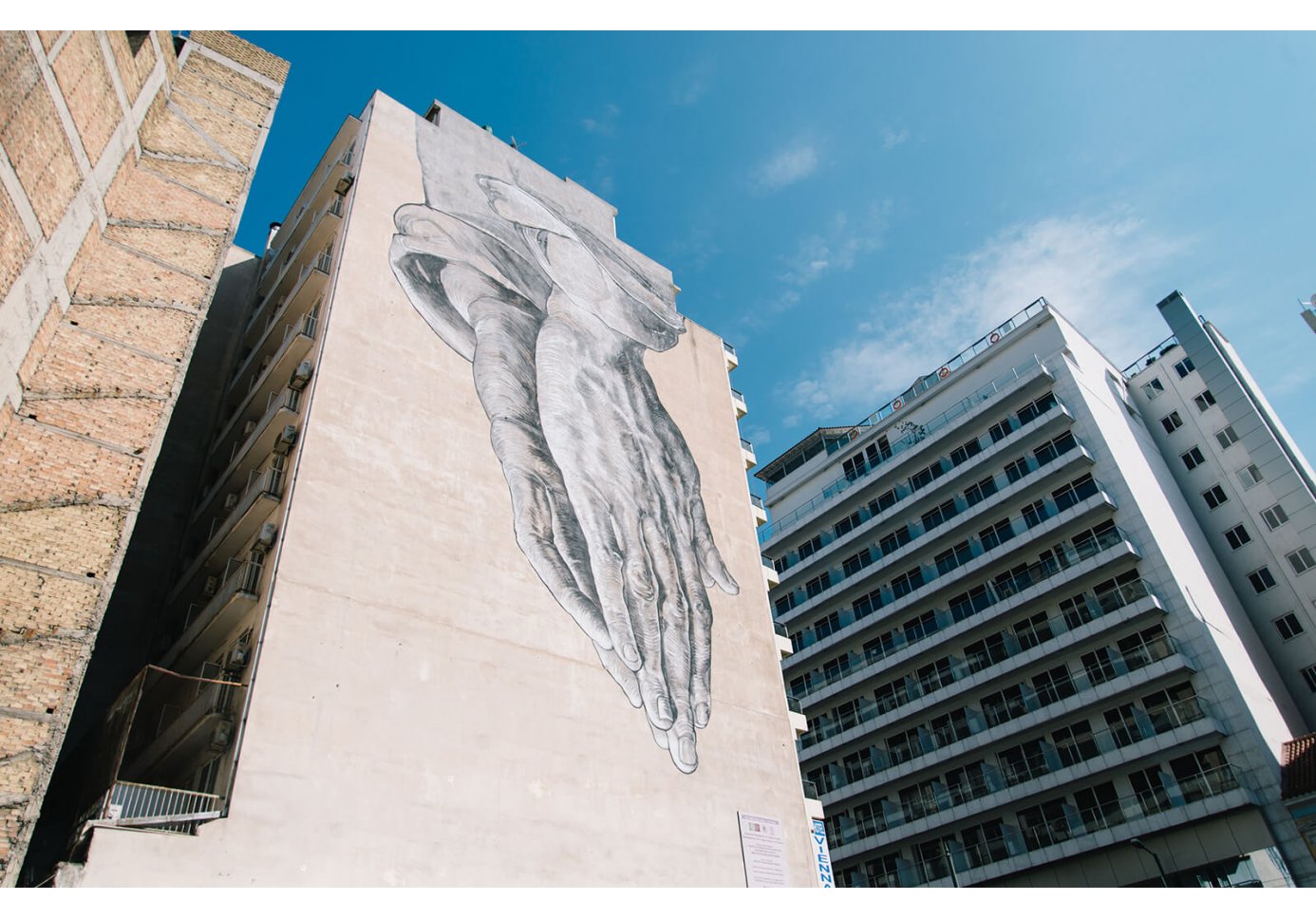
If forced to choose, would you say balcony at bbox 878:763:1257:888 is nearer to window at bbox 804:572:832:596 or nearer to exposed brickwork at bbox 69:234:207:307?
window at bbox 804:572:832:596

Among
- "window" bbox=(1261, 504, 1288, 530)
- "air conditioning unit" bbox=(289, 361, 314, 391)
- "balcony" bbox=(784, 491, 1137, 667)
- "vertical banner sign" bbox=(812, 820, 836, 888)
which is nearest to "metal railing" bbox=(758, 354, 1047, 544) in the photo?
"balcony" bbox=(784, 491, 1137, 667)

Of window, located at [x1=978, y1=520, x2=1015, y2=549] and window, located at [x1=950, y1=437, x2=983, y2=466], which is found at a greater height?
window, located at [x1=950, y1=437, x2=983, y2=466]

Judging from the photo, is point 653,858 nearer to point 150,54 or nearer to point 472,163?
point 150,54

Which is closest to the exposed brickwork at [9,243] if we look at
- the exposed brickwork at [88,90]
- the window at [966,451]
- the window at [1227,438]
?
the exposed brickwork at [88,90]

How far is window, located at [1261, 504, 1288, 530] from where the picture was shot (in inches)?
1818

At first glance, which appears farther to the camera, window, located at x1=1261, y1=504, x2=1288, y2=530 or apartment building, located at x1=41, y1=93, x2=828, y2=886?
window, located at x1=1261, y1=504, x2=1288, y2=530

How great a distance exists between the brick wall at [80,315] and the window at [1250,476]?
155 ft

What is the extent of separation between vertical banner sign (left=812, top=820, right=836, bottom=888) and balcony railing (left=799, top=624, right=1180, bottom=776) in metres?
18.3

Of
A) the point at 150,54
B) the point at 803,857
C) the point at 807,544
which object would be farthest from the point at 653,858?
the point at 807,544

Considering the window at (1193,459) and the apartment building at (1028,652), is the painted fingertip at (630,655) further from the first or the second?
the window at (1193,459)

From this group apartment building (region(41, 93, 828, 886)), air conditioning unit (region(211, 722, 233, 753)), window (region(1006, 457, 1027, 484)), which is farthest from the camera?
window (region(1006, 457, 1027, 484))

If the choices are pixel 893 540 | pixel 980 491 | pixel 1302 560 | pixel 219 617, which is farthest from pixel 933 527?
pixel 219 617

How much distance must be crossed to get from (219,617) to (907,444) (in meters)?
41.6

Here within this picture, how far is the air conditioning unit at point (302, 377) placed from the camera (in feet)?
87.4
